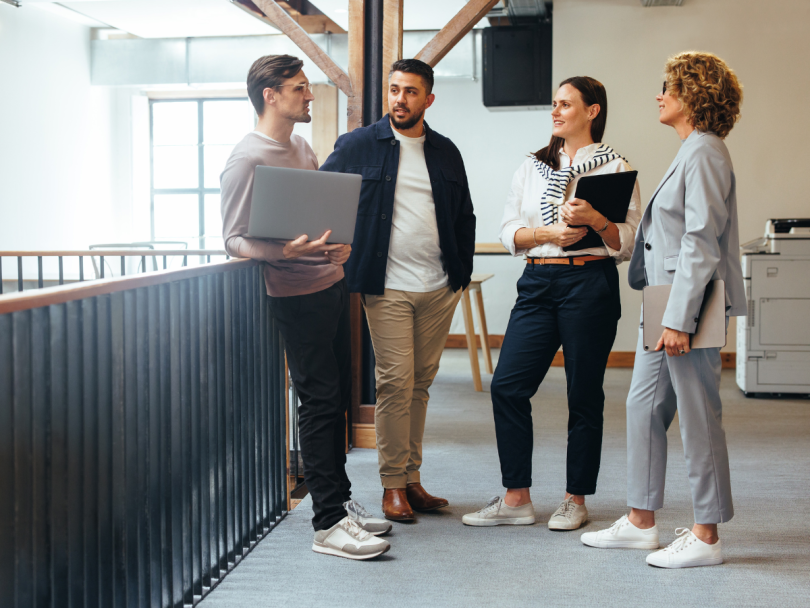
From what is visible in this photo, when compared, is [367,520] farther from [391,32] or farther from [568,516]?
[391,32]

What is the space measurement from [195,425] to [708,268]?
4.62 ft

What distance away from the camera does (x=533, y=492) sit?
9.49 ft

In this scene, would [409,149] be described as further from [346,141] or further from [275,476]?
[275,476]

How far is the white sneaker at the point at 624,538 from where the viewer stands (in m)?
2.28

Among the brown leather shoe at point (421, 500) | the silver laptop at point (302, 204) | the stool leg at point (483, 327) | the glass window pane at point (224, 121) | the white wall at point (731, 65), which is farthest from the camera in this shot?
the glass window pane at point (224, 121)

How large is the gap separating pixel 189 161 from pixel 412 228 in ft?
25.8

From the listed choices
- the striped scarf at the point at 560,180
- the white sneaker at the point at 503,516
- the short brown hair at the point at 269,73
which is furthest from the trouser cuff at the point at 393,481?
the short brown hair at the point at 269,73

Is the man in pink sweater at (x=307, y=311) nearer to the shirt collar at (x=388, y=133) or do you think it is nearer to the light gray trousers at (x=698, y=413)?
the shirt collar at (x=388, y=133)

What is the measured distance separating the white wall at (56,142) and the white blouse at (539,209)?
249 inches

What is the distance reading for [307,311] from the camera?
222 cm

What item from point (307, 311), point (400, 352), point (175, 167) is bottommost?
point (400, 352)

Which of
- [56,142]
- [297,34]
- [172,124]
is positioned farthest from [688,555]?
[172,124]

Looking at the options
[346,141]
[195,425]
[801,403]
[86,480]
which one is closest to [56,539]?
[86,480]

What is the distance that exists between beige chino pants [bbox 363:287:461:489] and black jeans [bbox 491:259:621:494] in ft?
0.83
